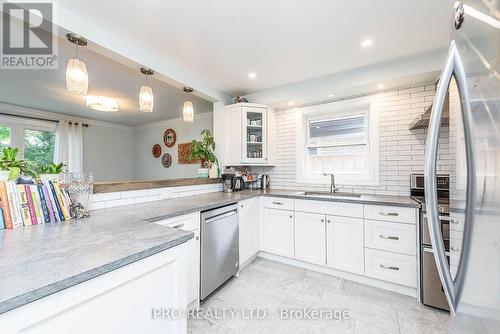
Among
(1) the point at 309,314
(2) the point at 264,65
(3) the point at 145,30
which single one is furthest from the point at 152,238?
(2) the point at 264,65

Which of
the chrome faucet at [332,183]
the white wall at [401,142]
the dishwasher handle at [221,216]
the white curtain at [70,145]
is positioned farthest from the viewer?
the white curtain at [70,145]

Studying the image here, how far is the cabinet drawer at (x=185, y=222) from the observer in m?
1.51

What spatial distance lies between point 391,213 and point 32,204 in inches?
108

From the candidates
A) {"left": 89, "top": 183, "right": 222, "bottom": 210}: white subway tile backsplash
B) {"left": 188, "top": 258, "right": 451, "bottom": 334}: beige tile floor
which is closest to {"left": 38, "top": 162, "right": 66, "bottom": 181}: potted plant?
{"left": 89, "top": 183, "right": 222, "bottom": 210}: white subway tile backsplash

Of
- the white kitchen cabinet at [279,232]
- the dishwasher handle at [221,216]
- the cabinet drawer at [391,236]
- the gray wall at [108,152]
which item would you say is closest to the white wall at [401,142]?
the cabinet drawer at [391,236]

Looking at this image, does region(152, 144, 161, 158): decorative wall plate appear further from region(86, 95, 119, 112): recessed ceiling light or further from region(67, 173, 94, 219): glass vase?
region(67, 173, 94, 219): glass vase

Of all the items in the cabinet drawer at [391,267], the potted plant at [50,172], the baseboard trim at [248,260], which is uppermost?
the potted plant at [50,172]

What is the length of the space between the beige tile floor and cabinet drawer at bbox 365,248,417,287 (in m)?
0.15

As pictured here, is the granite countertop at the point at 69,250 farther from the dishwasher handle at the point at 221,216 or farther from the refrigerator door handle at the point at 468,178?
the refrigerator door handle at the point at 468,178

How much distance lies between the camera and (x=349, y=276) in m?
2.23

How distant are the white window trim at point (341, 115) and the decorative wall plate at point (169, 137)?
10.8 ft

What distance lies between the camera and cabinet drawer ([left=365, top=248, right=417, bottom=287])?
1.92 m

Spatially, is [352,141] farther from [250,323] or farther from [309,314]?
[250,323]

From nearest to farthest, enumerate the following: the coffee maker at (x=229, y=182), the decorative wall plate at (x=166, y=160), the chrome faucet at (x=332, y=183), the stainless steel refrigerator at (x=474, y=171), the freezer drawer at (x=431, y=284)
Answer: the stainless steel refrigerator at (x=474, y=171)
the freezer drawer at (x=431, y=284)
the chrome faucet at (x=332, y=183)
the coffee maker at (x=229, y=182)
the decorative wall plate at (x=166, y=160)
